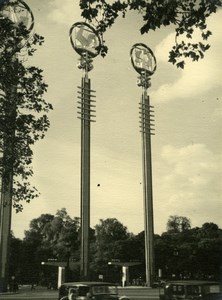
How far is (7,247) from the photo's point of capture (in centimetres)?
3981

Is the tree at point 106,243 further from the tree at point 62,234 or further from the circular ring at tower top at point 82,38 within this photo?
the circular ring at tower top at point 82,38

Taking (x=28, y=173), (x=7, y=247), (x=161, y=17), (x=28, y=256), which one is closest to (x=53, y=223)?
(x=28, y=256)

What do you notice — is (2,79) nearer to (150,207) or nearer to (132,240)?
(150,207)

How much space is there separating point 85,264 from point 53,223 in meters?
34.7

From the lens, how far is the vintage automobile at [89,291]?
18.2 meters

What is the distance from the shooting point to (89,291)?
59.8 ft

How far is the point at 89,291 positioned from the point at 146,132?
3828 cm

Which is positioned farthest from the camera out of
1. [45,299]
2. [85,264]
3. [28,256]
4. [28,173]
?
[28,256]

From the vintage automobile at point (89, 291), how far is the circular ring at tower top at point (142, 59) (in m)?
40.6

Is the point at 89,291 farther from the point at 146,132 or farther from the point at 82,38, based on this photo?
the point at 146,132

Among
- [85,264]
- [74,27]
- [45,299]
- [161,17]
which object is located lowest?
[45,299]

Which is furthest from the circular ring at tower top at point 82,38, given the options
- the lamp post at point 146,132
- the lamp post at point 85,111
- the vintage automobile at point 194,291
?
the vintage automobile at point 194,291

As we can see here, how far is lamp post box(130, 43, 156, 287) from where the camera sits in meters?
52.5

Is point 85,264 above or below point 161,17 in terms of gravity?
below
